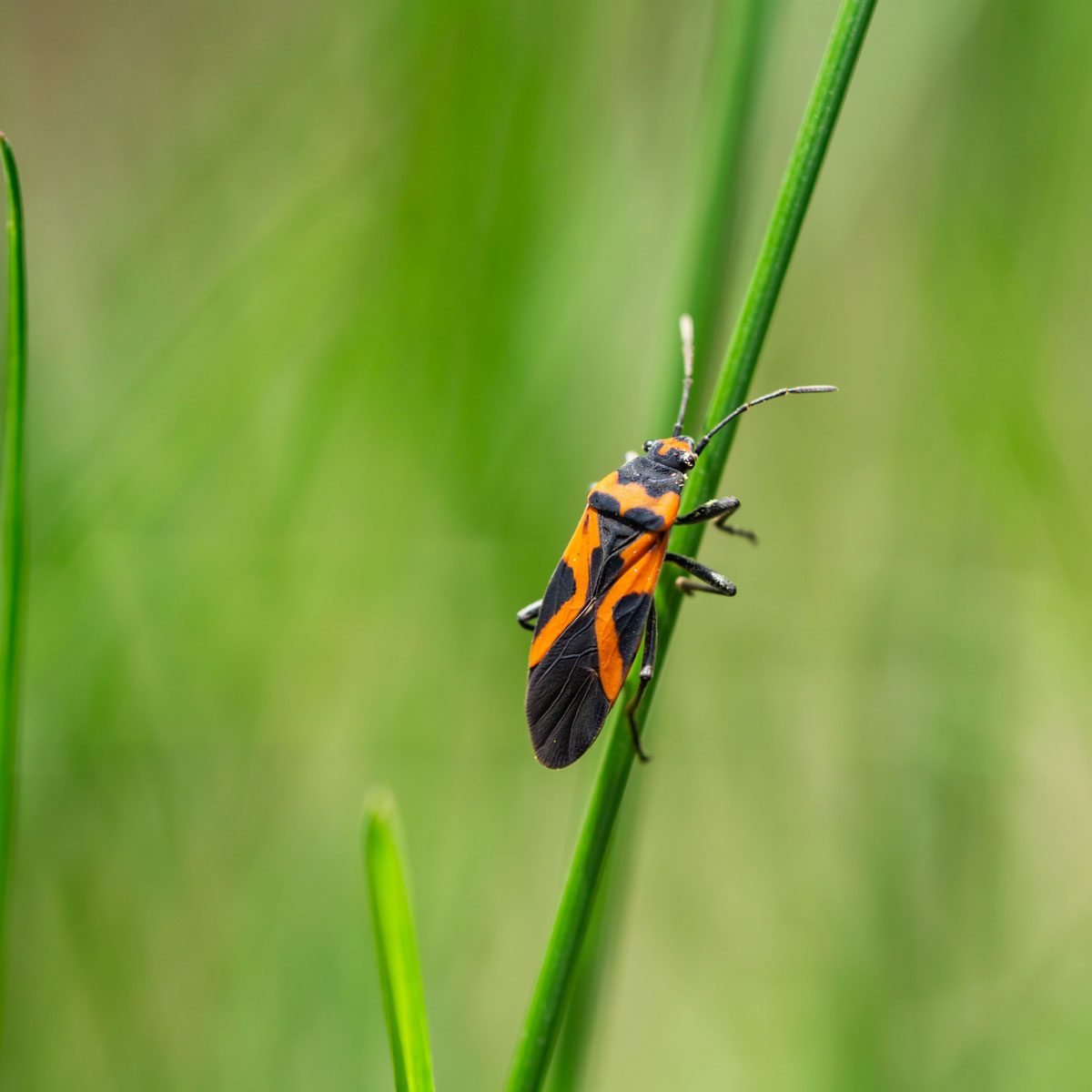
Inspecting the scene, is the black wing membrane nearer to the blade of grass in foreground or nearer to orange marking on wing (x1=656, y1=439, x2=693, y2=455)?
orange marking on wing (x1=656, y1=439, x2=693, y2=455)

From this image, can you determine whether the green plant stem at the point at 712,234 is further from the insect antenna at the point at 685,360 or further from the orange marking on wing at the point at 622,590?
the orange marking on wing at the point at 622,590

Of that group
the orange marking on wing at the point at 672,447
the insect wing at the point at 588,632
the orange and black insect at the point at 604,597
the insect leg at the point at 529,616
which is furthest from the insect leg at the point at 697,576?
the insect leg at the point at 529,616

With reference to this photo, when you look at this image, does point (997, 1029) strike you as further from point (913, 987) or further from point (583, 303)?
point (583, 303)

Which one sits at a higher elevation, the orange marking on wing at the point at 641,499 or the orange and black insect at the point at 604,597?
the orange marking on wing at the point at 641,499

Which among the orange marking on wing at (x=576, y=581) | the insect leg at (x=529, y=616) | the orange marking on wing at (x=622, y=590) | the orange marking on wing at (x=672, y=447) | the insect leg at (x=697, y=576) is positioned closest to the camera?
the insect leg at (x=697, y=576)

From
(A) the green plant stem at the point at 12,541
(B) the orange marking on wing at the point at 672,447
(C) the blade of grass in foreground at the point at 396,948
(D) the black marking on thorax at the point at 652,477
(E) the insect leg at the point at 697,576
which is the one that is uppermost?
(B) the orange marking on wing at the point at 672,447

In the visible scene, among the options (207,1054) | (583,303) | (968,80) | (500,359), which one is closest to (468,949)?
(207,1054)

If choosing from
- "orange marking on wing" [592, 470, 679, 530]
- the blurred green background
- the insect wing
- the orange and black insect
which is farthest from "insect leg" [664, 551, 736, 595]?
the blurred green background

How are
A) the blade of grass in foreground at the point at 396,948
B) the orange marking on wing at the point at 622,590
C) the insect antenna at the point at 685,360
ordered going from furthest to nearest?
the orange marking on wing at the point at 622,590 < the insect antenna at the point at 685,360 < the blade of grass in foreground at the point at 396,948
